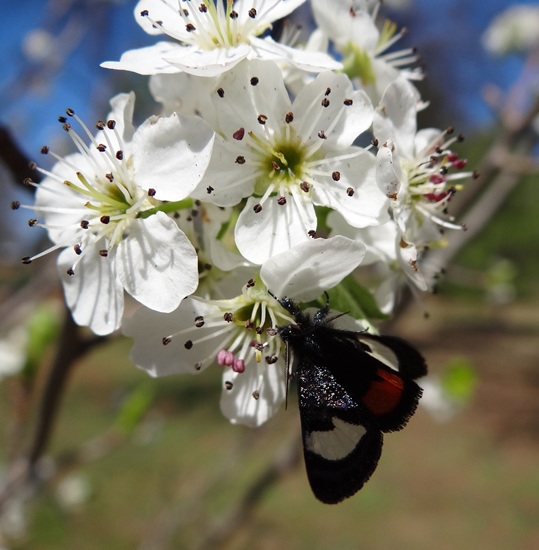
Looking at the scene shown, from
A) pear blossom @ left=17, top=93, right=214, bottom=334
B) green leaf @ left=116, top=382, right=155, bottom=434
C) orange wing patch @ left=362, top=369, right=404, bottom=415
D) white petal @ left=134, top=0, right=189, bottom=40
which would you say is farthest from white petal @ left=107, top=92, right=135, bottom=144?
green leaf @ left=116, top=382, right=155, bottom=434

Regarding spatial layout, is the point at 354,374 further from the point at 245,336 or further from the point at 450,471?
the point at 450,471

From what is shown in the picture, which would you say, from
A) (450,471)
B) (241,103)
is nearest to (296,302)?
(241,103)

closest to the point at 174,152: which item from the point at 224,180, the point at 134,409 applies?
the point at 224,180

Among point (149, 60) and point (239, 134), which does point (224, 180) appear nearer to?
point (239, 134)

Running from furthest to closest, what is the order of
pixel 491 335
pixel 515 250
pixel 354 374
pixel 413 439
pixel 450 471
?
pixel 515 250, pixel 491 335, pixel 413 439, pixel 450 471, pixel 354 374

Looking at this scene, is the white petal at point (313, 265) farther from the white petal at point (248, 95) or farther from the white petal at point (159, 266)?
the white petal at point (248, 95)

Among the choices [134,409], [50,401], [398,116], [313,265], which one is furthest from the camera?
[134,409]
